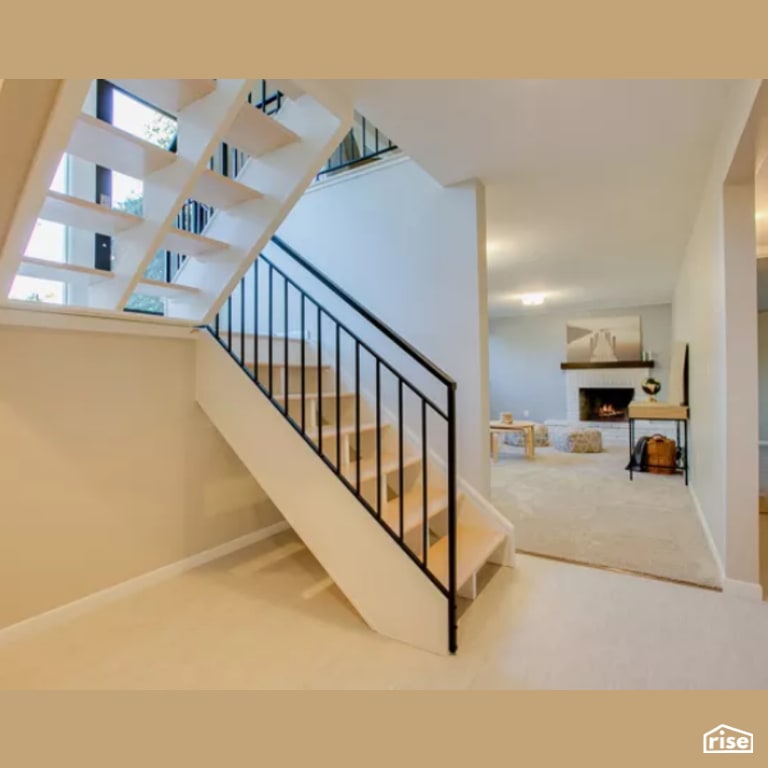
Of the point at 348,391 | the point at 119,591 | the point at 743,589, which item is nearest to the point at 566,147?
the point at 348,391

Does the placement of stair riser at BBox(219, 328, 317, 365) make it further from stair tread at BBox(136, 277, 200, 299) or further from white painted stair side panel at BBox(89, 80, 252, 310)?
Answer: white painted stair side panel at BBox(89, 80, 252, 310)

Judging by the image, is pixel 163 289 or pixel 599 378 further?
pixel 599 378

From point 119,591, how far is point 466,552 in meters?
1.79

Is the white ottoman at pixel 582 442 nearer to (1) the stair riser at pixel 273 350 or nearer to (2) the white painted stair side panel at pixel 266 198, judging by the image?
(1) the stair riser at pixel 273 350

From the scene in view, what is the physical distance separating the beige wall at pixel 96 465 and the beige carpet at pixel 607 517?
2.11m

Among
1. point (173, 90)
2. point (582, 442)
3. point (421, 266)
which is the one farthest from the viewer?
point (582, 442)

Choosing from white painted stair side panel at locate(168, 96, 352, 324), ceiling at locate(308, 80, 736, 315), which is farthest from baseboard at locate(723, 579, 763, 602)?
white painted stair side panel at locate(168, 96, 352, 324)

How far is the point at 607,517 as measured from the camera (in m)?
3.32

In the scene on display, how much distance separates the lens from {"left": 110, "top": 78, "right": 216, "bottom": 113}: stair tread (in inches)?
60.4

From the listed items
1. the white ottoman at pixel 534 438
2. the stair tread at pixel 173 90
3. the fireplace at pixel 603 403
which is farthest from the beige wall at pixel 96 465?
the fireplace at pixel 603 403

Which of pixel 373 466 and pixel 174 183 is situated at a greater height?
Answer: pixel 174 183

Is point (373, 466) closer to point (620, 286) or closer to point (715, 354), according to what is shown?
point (715, 354)

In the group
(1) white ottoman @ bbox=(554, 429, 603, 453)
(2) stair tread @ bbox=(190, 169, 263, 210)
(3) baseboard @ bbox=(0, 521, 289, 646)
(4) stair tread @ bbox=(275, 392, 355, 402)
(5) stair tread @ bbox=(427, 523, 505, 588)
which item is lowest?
(3) baseboard @ bbox=(0, 521, 289, 646)

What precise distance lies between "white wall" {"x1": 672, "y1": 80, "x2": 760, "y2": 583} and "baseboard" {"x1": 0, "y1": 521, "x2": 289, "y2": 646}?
2.78m
